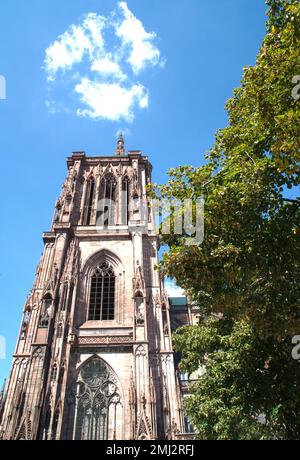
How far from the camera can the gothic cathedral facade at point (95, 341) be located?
57.8ft

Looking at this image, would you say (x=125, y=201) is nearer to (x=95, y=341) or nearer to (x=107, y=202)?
(x=107, y=202)

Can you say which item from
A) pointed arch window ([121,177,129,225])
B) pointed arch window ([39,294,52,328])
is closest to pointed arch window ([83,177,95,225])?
pointed arch window ([121,177,129,225])

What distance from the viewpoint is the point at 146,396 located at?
17.8 m

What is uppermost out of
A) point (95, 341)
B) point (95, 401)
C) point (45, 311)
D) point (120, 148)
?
point (120, 148)

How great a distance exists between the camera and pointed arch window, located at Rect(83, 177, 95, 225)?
96.2ft

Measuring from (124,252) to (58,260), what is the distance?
15.3 ft

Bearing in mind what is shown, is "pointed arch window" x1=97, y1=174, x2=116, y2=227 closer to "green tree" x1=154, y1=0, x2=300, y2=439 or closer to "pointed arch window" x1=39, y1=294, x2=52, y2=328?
"pointed arch window" x1=39, y1=294, x2=52, y2=328

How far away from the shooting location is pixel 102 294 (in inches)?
938

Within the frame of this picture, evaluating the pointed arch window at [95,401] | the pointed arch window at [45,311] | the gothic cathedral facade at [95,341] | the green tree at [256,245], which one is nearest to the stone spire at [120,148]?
the gothic cathedral facade at [95,341]

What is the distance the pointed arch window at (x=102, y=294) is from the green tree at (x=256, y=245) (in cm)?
1144

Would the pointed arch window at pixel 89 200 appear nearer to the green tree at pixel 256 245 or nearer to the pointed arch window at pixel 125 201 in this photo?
the pointed arch window at pixel 125 201

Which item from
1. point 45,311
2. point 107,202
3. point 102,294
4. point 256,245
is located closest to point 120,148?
point 107,202

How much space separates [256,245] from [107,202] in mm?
23105
